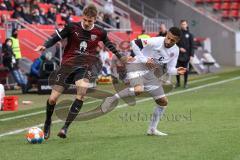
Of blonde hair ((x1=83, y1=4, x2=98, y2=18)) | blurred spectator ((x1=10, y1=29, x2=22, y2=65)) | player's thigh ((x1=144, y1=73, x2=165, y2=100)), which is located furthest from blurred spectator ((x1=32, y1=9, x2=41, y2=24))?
blonde hair ((x1=83, y1=4, x2=98, y2=18))

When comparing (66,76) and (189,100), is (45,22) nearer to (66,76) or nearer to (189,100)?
(189,100)

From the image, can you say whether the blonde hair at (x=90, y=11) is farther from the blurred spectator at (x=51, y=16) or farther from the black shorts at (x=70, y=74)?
the blurred spectator at (x=51, y=16)

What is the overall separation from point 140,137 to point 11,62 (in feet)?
39.9

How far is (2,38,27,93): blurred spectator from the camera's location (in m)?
22.2

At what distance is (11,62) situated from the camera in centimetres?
2231

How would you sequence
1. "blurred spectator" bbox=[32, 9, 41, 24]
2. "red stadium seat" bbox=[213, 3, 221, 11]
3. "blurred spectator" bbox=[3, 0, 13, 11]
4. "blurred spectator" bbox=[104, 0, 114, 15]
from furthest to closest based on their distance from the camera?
"red stadium seat" bbox=[213, 3, 221, 11] < "blurred spectator" bbox=[104, 0, 114, 15] < "blurred spectator" bbox=[32, 9, 41, 24] < "blurred spectator" bbox=[3, 0, 13, 11]

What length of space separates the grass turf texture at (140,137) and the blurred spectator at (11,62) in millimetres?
5785

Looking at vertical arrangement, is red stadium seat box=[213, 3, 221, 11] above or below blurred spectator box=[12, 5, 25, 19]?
above

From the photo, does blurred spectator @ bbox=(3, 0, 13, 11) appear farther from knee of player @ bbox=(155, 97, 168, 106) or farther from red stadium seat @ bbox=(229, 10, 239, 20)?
red stadium seat @ bbox=(229, 10, 239, 20)

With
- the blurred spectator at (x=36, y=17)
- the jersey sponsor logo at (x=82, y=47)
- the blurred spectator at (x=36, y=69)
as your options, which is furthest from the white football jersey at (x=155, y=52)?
the blurred spectator at (x=36, y=17)

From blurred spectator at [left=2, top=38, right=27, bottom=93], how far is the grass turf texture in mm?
5785

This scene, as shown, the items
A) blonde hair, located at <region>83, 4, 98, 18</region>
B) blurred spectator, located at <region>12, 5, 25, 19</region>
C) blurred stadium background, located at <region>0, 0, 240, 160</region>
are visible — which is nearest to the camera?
blurred stadium background, located at <region>0, 0, 240, 160</region>

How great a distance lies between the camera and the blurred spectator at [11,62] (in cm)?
2216

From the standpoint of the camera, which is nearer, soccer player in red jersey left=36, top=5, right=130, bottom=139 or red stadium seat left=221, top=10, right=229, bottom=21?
soccer player in red jersey left=36, top=5, right=130, bottom=139
